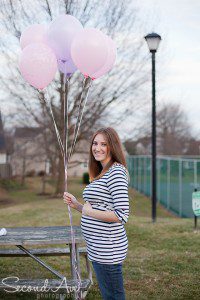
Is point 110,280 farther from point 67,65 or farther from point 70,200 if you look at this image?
point 67,65

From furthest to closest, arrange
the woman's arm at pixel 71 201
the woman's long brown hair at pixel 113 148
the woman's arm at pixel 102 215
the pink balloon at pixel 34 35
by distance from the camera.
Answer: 1. the pink balloon at pixel 34 35
2. the woman's arm at pixel 71 201
3. the woman's long brown hair at pixel 113 148
4. the woman's arm at pixel 102 215

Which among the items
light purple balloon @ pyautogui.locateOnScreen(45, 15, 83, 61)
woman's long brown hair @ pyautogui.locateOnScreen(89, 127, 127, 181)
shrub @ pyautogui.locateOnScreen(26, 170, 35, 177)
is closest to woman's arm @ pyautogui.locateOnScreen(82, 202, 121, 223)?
woman's long brown hair @ pyautogui.locateOnScreen(89, 127, 127, 181)

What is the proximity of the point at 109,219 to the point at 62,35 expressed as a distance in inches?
95.9

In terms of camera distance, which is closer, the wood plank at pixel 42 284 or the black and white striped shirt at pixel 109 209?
the black and white striped shirt at pixel 109 209

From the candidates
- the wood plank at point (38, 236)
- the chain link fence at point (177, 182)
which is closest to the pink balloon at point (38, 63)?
the wood plank at point (38, 236)

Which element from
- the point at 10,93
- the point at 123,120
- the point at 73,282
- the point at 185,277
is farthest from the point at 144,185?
the point at 73,282

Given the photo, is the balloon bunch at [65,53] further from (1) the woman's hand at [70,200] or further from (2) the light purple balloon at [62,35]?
(1) the woman's hand at [70,200]

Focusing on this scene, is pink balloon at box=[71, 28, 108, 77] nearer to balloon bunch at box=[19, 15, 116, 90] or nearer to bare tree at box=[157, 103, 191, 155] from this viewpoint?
balloon bunch at box=[19, 15, 116, 90]

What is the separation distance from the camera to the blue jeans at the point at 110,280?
10.7ft

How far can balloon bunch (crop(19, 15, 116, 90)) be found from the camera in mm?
4473

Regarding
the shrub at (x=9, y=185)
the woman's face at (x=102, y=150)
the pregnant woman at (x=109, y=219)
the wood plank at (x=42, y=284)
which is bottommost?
the shrub at (x=9, y=185)

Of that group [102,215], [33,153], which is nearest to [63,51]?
[102,215]

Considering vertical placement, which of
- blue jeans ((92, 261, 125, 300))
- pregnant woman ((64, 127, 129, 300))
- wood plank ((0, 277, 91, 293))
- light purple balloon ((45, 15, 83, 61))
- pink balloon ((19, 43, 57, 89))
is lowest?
wood plank ((0, 277, 91, 293))

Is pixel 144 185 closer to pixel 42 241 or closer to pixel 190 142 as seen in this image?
pixel 42 241
